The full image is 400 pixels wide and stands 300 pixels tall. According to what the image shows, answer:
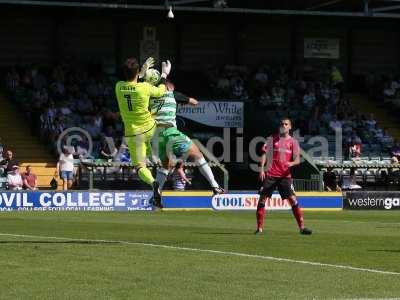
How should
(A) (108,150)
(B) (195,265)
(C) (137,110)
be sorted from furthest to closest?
(A) (108,150) < (C) (137,110) < (B) (195,265)

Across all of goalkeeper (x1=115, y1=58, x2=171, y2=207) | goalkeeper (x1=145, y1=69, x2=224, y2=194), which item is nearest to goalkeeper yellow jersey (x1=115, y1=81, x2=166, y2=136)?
goalkeeper (x1=115, y1=58, x2=171, y2=207)

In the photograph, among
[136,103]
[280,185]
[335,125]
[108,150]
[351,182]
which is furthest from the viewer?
[335,125]

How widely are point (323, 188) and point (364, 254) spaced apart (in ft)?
70.7

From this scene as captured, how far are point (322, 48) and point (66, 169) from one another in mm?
18759

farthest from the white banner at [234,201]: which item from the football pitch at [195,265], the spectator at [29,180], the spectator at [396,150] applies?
the football pitch at [195,265]

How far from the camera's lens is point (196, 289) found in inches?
401

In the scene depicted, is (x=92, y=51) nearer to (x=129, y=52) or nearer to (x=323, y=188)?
(x=129, y=52)

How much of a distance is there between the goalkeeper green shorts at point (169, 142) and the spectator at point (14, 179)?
54.8ft

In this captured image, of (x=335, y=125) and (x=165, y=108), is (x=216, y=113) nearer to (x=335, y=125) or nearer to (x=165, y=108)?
(x=335, y=125)

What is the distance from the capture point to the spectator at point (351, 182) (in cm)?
3716

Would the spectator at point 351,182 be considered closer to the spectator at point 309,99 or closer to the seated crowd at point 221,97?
the seated crowd at point 221,97

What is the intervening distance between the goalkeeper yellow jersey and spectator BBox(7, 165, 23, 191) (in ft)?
56.4

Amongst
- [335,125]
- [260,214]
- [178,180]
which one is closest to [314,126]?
[335,125]

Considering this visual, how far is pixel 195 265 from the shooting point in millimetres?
12211
